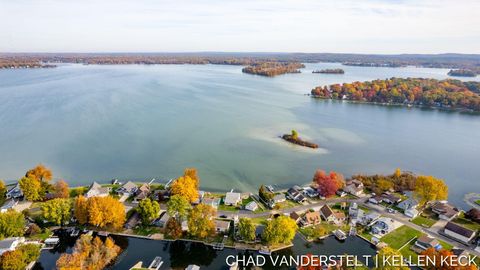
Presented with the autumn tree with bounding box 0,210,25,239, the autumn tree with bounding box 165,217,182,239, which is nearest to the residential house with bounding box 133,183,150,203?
the autumn tree with bounding box 165,217,182,239

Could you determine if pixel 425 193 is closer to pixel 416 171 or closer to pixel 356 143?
pixel 416 171

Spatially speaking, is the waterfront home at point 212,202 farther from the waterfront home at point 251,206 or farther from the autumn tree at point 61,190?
the autumn tree at point 61,190

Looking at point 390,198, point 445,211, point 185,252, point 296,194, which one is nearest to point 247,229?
point 185,252

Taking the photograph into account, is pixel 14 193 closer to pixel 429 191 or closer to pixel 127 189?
pixel 127 189

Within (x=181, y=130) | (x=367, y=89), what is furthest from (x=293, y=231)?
(x=367, y=89)

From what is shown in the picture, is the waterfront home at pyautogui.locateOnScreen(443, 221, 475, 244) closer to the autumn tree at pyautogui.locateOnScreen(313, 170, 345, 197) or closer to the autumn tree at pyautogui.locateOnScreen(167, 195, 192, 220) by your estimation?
the autumn tree at pyautogui.locateOnScreen(313, 170, 345, 197)

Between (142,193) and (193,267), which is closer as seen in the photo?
(193,267)
